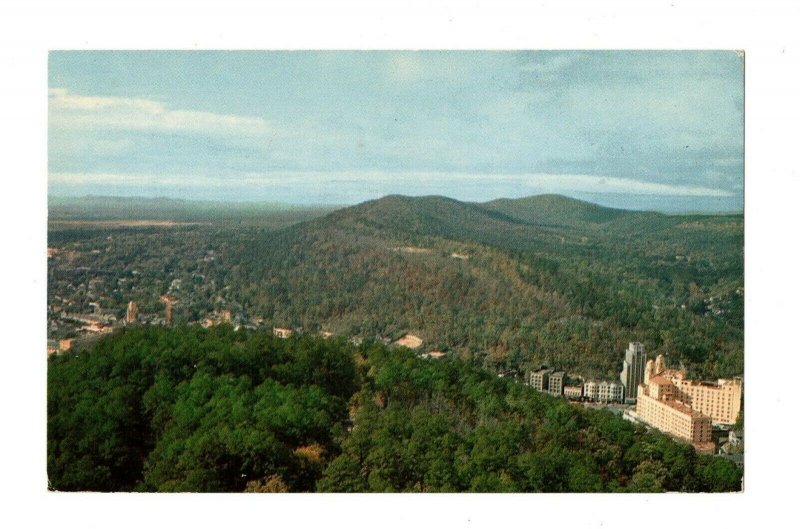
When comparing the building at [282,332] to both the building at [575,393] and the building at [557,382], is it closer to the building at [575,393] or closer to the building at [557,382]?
the building at [557,382]

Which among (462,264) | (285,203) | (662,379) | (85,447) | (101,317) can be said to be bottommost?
(85,447)

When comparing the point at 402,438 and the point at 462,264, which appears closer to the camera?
the point at 402,438

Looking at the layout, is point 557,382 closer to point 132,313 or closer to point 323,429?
point 323,429

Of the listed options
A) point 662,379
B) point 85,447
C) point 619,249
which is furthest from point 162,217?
point 662,379

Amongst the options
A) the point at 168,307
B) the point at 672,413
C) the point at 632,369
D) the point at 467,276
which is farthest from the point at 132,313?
the point at 672,413

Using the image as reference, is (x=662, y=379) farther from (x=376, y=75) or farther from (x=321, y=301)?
(x=376, y=75)

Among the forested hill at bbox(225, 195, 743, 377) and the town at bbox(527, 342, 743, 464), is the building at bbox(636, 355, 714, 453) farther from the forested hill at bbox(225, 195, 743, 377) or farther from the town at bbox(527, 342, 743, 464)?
the forested hill at bbox(225, 195, 743, 377)

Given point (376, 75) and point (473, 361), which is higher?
point (376, 75)
